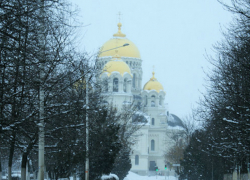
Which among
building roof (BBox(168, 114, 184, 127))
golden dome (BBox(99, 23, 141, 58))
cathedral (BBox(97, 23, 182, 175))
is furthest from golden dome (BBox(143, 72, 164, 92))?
building roof (BBox(168, 114, 184, 127))

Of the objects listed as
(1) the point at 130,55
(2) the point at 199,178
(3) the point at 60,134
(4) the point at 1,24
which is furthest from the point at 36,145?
(1) the point at 130,55

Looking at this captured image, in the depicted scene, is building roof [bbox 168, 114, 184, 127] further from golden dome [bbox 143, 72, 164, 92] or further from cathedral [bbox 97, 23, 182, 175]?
golden dome [bbox 143, 72, 164, 92]

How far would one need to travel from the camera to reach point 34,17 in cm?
1202

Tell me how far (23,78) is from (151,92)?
101 m

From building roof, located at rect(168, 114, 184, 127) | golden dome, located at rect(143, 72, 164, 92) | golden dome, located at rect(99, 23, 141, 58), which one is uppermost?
golden dome, located at rect(99, 23, 141, 58)

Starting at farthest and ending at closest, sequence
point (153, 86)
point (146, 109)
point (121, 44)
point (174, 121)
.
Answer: point (174, 121) → point (153, 86) → point (146, 109) → point (121, 44)

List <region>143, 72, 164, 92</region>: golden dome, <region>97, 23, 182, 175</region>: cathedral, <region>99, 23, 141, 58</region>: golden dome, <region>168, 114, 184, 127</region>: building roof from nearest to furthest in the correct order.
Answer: <region>97, 23, 182, 175</region>: cathedral → <region>99, 23, 141, 58</region>: golden dome → <region>143, 72, 164, 92</region>: golden dome → <region>168, 114, 184, 127</region>: building roof

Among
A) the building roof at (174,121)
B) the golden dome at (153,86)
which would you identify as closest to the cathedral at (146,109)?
the golden dome at (153,86)

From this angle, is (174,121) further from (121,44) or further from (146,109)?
(121,44)

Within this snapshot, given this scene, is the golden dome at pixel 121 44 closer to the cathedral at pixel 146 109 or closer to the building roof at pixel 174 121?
the cathedral at pixel 146 109

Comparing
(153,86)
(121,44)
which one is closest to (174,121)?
(153,86)

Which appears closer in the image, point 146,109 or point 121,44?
point 121,44

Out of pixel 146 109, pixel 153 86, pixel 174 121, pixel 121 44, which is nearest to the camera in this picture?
pixel 121 44

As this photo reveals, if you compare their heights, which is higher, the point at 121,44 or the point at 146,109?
the point at 121,44
